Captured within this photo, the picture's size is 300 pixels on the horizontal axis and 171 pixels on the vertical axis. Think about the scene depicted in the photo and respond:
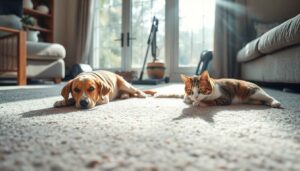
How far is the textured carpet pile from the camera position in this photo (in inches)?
17.1

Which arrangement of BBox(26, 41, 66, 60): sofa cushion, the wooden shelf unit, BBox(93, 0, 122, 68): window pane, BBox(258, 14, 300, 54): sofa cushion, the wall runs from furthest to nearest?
1. the wall
2. BBox(93, 0, 122, 68): window pane
3. the wooden shelf unit
4. BBox(26, 41, 66, 60): sofa cushion
5. BBox(258, 14, 300, 54): sofa cushion

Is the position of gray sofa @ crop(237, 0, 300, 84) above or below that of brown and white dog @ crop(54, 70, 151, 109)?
above

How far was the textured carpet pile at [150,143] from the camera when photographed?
434 millimetres

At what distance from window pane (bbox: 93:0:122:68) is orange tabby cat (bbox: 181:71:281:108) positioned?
3.42 metres

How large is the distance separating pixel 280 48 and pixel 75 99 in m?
1.49

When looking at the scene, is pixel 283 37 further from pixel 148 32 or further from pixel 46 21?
pixel 46 21

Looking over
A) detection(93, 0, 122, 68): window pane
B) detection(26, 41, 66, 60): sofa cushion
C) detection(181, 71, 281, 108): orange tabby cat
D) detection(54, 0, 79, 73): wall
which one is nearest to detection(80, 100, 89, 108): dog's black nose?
detection(181, 71, 281, 108): orange tabby cat

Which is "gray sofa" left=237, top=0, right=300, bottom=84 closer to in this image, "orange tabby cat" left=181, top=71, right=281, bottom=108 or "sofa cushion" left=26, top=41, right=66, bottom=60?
"orange tabby cat" left=181, top=71, right=281, bottom=108

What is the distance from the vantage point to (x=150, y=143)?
557mm

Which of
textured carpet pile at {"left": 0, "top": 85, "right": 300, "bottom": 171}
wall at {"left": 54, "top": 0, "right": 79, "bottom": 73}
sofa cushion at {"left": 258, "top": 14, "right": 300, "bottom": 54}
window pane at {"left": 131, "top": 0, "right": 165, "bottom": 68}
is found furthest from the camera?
wall at {"left": 54, "top": 0, "right": 79, "bottom": 73}

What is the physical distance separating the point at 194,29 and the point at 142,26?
0.93 m

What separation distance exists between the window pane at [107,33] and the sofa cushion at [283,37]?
9.95ft

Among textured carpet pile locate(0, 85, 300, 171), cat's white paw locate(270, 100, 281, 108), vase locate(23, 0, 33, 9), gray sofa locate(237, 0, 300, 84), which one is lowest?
textured carpet pile locate(0, 85, 300, 171)

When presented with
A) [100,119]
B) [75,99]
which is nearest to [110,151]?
[100,119]
